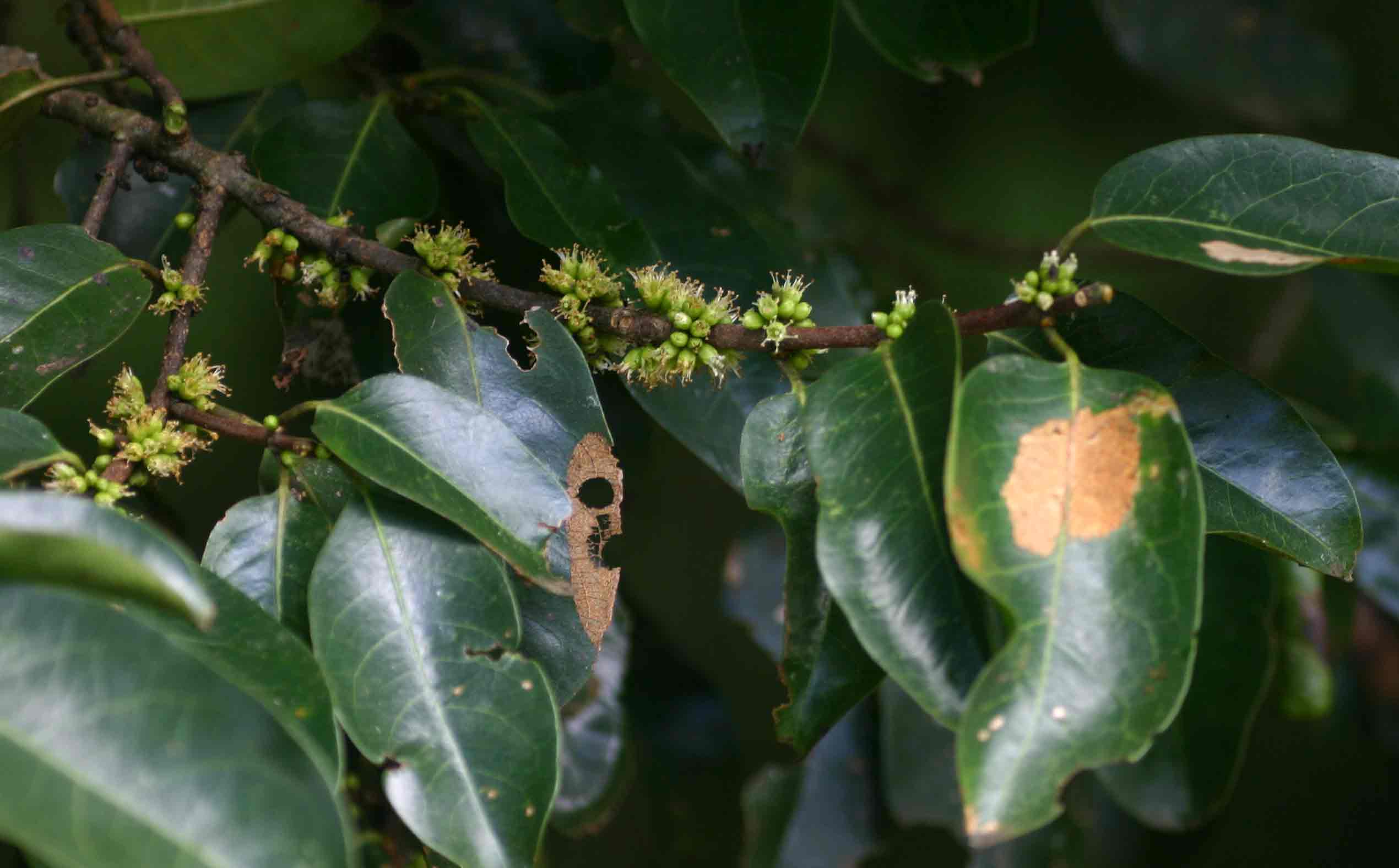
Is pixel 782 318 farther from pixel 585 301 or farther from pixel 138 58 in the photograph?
pixel 138 58

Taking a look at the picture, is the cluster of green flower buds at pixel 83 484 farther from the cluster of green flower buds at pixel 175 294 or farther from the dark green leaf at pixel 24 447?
the cluster of green flower buds at pixel 175 294

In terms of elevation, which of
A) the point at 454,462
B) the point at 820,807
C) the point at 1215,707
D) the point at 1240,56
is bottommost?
the point at 820,807

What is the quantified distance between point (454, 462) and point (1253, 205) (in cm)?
56

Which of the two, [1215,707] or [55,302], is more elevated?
[55,302]

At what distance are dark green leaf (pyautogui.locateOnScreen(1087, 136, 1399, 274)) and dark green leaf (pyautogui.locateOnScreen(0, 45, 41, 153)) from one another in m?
0.86

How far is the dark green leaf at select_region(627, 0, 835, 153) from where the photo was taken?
1030mm

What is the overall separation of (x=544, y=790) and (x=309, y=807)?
23cm

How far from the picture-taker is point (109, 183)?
0.89 m

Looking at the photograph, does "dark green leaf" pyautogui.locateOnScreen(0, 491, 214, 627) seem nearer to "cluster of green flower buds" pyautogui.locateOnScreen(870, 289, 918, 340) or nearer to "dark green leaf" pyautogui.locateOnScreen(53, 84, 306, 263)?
"cluster of green flower buds" pyautogui.locateOnScreen(870, 289, 918, 340)

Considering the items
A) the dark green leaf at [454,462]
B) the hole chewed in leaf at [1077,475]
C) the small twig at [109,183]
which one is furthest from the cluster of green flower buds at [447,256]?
the hole chewed in leaf at [1077,475]

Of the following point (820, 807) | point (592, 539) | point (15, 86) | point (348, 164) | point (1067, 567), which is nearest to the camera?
point (1067, 567)

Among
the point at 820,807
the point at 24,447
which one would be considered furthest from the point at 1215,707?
the point at 24,447

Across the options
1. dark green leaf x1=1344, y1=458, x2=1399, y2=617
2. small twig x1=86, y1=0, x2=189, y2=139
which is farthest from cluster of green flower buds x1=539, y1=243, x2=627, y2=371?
dark green leaf x1=1344, y1=458, x2=1399, y2=617

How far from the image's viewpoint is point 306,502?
789 mm
